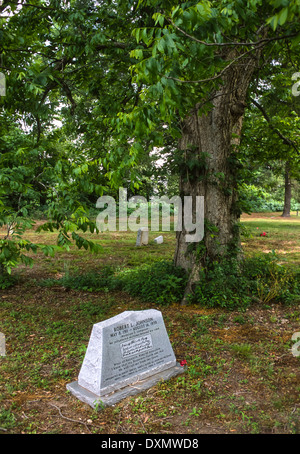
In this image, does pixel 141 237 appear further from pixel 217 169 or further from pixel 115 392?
pixel 115 392

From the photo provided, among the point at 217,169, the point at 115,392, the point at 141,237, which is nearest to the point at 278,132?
the point at 217,169

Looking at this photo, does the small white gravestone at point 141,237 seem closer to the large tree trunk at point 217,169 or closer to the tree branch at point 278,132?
the tree branch at point 278,132

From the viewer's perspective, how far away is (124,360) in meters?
4.01

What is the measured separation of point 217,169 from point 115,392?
4523mm

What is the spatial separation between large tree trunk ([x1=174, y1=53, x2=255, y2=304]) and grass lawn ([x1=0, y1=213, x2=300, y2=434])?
1196 mm

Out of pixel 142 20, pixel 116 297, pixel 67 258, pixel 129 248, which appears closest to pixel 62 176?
pixel 116 297

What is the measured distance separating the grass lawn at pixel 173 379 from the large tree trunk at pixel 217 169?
1196 mm

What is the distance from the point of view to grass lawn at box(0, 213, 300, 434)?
342 cm

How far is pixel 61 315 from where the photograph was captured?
252 inches

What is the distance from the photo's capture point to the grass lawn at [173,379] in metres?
3.42

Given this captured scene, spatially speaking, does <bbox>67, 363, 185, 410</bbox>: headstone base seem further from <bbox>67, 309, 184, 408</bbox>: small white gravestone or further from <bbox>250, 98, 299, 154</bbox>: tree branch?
<bbox>250, 98, 299, 154</bbox>: tree branch

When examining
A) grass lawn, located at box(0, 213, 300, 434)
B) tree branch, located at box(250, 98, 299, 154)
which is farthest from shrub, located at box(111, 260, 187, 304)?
tree branch, located at box(250, 98, 299, 154)
